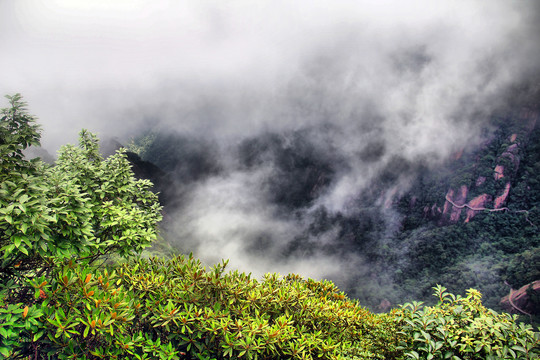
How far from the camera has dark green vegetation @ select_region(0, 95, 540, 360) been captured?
3.55 metres

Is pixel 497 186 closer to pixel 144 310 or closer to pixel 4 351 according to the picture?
pixel 144 310

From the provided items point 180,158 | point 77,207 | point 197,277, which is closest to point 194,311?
point 197,277

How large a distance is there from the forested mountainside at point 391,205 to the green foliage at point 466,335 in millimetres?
57967

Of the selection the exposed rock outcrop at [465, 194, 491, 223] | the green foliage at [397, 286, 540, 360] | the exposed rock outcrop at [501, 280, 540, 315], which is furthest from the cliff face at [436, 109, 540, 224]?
the green foliage at [397, 286, 540, 360]

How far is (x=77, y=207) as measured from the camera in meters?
4.52

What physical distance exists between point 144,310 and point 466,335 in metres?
4.73

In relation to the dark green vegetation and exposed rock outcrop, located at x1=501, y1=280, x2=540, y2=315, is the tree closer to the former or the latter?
the dark green vegetation

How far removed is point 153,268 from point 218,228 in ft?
335

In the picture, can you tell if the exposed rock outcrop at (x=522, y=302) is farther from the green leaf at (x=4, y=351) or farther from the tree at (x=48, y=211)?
the green leaf at (x=4, y=351)

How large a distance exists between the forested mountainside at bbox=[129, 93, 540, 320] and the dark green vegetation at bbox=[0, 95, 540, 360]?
55329 mm

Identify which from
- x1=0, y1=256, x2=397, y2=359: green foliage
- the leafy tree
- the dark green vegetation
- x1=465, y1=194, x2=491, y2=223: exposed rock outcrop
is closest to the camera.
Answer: the dark green vegetation

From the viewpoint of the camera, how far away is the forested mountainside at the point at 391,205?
73413 mm

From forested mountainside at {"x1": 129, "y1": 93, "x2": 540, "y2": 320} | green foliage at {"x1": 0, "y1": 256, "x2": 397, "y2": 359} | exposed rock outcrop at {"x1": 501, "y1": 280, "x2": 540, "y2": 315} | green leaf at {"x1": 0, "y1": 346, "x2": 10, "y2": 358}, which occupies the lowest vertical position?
green leaf at {"x1": 0, "y1": 346, "x2": 10, "y2": 358}

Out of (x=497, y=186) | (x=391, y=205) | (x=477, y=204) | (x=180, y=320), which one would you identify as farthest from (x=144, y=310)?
(x=391, y=205)
